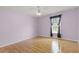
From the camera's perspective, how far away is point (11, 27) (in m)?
3.60

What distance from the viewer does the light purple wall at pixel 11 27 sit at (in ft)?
10.6

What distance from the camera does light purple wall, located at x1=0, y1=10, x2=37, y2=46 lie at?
323 cm

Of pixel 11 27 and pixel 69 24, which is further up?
pixel 69 24

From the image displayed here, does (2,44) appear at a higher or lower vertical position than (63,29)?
lower

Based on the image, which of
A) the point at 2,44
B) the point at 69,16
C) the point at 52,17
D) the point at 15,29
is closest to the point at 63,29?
the point at 69,16

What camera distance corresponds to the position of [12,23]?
3.63m

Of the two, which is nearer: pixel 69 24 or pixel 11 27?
pixel 11 27

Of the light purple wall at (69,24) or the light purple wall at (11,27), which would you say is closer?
the light purple wall at (11,27)

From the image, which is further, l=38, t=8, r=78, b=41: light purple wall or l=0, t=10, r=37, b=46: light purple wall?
l=38, t=8, r=78, b=41: light purple wall
